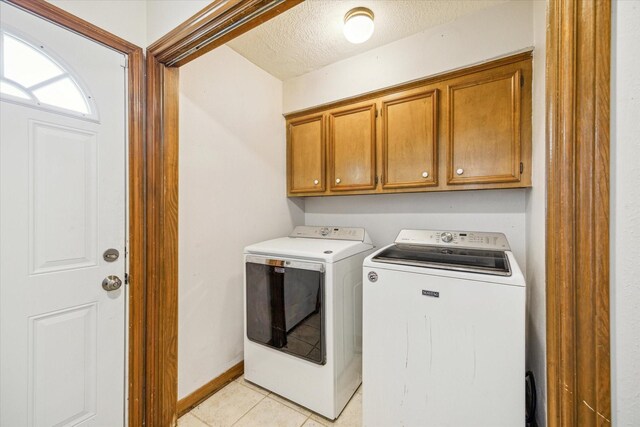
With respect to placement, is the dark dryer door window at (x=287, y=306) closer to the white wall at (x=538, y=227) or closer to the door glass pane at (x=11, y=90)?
the white wall at (x=538, y=227)

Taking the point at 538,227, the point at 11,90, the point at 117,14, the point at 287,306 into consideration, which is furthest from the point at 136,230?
the point at 538,227

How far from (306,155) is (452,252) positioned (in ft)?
4.60

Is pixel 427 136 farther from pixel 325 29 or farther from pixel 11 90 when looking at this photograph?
pixel 11 90

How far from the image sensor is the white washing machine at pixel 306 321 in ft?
5.07

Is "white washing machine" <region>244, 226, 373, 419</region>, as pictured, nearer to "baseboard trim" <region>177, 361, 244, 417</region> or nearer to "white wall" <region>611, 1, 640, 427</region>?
"baseboard trim" <region>177, 361, 244, 417</region>

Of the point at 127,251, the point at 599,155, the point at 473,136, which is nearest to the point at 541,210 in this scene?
the point at 473,136

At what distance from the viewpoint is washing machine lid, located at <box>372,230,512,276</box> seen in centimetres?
124

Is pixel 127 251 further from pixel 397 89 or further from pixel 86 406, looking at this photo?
pixel 397 89

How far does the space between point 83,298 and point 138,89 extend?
104cm

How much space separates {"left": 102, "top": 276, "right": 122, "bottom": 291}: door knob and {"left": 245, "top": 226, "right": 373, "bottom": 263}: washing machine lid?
2.40 feet

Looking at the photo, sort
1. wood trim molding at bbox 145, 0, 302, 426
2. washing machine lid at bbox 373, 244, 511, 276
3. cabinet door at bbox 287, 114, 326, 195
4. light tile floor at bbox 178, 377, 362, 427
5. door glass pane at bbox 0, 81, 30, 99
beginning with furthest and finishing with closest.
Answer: cabinet door at bbox 287, 114, 326, 195 < light tile floor at bbox 178, 377, 362, 427 < wood trim molding at bbox 145, 0, 302, 426 < washing machine lid at bbox 373, 244, 511, 276 < door glass pane at bbox 0, 81, 30, 99

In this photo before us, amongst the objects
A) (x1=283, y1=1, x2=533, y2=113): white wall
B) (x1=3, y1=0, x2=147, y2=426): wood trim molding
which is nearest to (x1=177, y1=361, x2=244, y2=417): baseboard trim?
(x1=3, y1=0, x2=147, y2=426): wood trim molding

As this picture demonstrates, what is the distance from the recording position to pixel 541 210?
1.16 meters

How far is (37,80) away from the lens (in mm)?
1046
